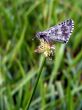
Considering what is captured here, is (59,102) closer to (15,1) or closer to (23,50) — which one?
(23,50)

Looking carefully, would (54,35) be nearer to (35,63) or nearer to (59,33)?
(59,33)

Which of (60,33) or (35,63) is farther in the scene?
(35,63)

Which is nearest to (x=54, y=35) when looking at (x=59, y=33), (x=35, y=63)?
(x=59, y=33)

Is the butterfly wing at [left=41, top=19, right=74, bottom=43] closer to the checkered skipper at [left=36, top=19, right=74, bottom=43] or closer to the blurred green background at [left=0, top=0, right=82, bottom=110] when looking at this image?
the checkered skipper at [left=36, top=19, right=74, bottom=43]

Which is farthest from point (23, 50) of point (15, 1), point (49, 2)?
point (15, 1)

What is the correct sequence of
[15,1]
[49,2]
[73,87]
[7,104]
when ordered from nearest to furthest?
1. [7,104]
2. [73,87]
3. [49,2]
4. [15,1]

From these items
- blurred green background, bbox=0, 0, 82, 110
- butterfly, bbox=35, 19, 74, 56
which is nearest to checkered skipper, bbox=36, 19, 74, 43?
butterfly, bbox=35, 19, 74, 56

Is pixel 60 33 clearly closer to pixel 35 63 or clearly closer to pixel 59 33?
pixel 59 33
